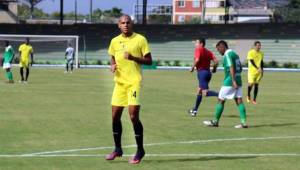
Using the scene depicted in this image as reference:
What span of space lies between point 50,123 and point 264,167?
6.90 m

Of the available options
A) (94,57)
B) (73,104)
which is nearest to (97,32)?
(94,57)

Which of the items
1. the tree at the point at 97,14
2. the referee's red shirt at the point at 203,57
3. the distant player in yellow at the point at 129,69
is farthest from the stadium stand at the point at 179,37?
the tree at the point at 97,14

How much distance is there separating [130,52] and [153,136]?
12.8ft

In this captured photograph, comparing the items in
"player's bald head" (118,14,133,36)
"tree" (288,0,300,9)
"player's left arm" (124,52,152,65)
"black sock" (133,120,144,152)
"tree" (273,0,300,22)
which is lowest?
"black sock" (133,120,144,152)

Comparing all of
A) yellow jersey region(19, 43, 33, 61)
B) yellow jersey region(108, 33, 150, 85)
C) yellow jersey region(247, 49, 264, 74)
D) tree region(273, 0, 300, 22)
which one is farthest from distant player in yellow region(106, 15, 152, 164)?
tree region(273, 0, 300, 22)

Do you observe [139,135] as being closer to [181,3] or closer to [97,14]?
[181,3]

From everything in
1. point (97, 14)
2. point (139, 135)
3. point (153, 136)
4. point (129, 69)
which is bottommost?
point (153, 136)

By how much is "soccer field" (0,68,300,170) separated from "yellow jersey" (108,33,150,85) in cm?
125

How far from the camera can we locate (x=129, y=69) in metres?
10.6

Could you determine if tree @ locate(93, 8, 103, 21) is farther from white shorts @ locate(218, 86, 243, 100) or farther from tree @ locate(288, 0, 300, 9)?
white shorts @ locate(218, 86, 243, 100)

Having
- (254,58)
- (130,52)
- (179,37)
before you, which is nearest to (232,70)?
(130,52)

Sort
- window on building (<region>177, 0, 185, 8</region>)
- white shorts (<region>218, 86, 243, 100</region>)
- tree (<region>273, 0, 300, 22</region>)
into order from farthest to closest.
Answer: window on building (<region>177, 0, 185, 8</region>), tree (<region>273, 0, 300, 22</region>), white shorts (<region>218, 86, 243, 100</region>)

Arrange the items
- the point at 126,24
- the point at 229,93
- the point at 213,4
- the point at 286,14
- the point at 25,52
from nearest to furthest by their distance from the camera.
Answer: the point at 126,24 < the point at 229,93 < the point at 25,52 < the point at 286,14 < the point at 213,4

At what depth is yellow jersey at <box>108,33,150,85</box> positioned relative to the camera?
1051cm
